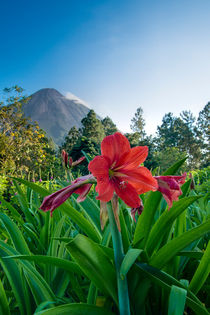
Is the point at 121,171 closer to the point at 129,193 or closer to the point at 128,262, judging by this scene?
the point at 129,193

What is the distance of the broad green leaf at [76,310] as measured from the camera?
0.41 meters

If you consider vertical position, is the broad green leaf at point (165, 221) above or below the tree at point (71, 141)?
below

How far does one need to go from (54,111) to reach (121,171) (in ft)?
387

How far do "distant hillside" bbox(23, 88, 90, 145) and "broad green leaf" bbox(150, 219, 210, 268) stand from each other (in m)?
102

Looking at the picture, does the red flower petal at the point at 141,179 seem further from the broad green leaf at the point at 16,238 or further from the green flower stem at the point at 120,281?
the broad green leaf at the point at 16,238

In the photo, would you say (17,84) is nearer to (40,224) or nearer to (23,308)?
(40,224)

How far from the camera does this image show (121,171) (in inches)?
17.7

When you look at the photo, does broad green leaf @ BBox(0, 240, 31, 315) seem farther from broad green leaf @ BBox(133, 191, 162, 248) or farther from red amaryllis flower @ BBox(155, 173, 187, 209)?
red amaryllis flower @ BBox(155, 173, 187, 209)

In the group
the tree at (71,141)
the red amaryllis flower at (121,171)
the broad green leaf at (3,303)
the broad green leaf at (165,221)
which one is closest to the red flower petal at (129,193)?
the red amaryllis flower at (121,171)

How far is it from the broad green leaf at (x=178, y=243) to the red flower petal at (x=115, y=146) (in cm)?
28

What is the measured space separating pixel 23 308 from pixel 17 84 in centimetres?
1091

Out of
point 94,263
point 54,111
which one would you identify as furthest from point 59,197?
point 54,111

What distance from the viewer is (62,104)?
11512 cm

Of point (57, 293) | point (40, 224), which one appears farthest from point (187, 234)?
point (40, 224)
